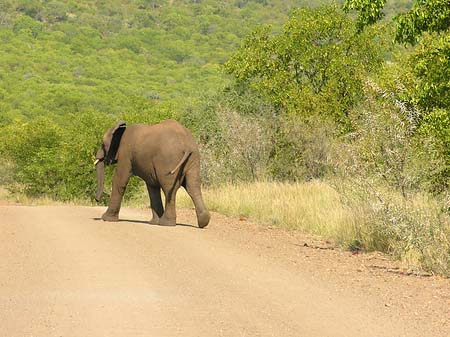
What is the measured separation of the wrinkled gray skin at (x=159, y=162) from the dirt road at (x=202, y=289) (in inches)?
96.0

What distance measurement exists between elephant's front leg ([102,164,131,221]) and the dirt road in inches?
115

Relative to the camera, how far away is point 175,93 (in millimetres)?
122875

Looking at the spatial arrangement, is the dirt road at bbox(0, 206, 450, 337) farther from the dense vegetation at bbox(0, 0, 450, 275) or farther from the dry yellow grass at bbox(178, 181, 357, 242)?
the dense vegetation at bbox(0, 0, 450, 275)

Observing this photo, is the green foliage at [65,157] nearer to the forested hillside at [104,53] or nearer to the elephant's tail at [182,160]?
the elephant's tail at [182,160]

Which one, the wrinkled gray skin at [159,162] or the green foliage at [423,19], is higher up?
the green foliage at [423,19]

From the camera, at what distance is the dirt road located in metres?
7.49

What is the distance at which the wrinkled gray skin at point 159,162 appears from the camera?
1786 centimetres

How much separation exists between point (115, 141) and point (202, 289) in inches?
390

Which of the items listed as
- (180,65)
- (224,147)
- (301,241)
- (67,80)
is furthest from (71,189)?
(180,65)

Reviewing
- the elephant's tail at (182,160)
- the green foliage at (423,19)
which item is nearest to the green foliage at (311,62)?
the elephant's tail at (182,160)

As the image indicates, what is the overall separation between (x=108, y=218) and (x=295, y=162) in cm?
1176

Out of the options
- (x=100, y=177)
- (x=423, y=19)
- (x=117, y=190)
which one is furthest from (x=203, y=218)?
(x=423, y=19)

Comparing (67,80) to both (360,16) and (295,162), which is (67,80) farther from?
(360,16)

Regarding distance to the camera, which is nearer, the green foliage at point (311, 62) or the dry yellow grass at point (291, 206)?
the dry yellow grass at point (291, 206)
